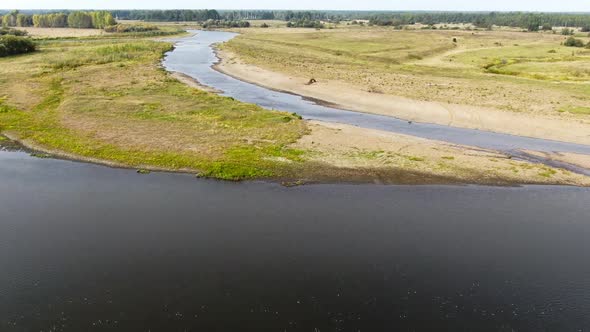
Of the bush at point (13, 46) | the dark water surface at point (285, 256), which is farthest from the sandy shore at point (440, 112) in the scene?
the bush at point (13, 46)

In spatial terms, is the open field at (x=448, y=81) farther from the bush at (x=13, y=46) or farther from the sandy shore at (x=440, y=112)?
the bush at (x=13, y=46)

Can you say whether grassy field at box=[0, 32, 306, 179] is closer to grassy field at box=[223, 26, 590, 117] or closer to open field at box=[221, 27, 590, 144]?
open field at box=[221, 27, 590, 144]

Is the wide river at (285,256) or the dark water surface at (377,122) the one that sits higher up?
the dark water surface at (377,122)

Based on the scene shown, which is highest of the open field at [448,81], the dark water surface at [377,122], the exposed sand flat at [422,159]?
the open field at [448,81]

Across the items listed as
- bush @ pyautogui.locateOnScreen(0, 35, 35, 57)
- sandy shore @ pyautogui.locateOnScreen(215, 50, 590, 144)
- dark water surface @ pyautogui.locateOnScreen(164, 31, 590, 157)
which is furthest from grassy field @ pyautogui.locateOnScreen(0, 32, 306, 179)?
bush @ pyautogui.locateOnScreen(0, 35, 35, 57)

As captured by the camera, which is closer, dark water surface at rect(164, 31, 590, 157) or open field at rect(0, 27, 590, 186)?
open field at rect(0, 27, 590, 186)

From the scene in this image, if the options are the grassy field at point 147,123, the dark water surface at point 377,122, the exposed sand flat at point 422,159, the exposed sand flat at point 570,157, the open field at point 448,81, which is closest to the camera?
the exposed sand flat at point 422,159
